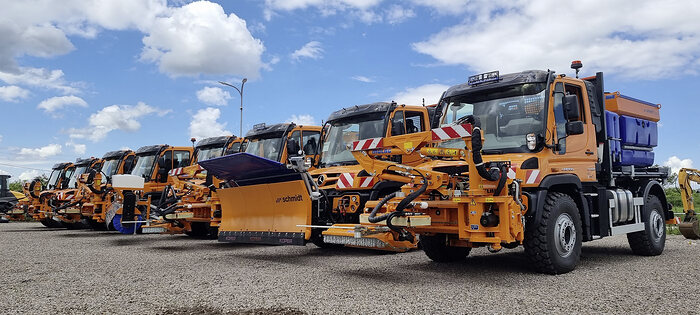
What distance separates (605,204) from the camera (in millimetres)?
7637

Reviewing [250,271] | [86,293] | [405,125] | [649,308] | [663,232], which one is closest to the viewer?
[649,308]

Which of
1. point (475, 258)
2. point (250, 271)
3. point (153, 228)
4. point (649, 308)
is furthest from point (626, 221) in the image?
point (153, 228)

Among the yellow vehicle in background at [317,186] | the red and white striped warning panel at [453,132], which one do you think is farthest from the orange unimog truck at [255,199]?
the red and white striped warning panel at [453,132]

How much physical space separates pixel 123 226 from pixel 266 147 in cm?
341

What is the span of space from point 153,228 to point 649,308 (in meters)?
8.97

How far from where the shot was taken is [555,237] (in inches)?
252

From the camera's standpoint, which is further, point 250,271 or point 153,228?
point 153,228

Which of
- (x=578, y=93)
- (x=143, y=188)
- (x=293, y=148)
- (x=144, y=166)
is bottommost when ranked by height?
(x=143, y=188)

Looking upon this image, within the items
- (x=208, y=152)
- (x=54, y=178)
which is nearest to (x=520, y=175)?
(x=208, y=152)

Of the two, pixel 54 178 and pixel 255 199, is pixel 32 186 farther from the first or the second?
pixel 255 199

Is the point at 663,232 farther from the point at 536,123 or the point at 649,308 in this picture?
the point at 649,308

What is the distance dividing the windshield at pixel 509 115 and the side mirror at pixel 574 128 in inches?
14.7

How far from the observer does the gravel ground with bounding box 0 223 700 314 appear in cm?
499

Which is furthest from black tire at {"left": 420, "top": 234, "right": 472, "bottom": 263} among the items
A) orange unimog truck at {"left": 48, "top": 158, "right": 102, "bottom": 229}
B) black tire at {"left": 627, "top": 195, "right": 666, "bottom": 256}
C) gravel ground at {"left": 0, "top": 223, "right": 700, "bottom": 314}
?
orange unimog truck at {"left": 48, "top": 158, "right": 102, "bottom": 229}
